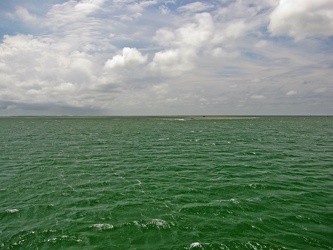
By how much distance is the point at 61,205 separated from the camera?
21.1 meters

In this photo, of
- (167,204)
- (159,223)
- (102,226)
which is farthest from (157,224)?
(102,226)

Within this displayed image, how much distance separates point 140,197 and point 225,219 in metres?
8.33

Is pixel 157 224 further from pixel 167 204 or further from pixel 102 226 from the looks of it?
pixel 102 226

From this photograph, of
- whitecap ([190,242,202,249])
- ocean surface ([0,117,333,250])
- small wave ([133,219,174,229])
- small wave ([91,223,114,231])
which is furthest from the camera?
small wave ([133,219,174,229])

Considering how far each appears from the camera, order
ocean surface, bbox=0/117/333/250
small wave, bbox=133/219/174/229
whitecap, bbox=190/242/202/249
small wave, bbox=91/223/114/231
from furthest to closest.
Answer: small wave, bbox=133/219/174/229 < small wave, bbox=91/223/114/231 < ocean surface, bbox=0/117/333/250 < whitecap, bbox=190/242/202/249

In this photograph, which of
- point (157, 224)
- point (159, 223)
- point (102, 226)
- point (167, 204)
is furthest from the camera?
point (167, 204)

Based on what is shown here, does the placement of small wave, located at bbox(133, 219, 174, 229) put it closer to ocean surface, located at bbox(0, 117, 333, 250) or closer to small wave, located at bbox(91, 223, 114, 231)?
ocean surface, located at bbox(0, 117, 333, 250)

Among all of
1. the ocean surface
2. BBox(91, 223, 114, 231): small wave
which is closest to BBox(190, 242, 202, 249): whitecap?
the ocean surface

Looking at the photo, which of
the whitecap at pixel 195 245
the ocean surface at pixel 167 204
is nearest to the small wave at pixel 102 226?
the ocean surface at pixel 167 204

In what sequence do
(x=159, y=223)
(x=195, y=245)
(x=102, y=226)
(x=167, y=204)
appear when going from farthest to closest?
(x=167, y=204)
(x=159, y=223)
(x=102, y=226)
(x=195, y=245)

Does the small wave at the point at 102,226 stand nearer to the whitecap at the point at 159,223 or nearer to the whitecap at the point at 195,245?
the whitecap at the point at 159,223

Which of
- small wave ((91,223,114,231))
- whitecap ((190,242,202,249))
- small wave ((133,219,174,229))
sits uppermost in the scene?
small wave ((133,219,174,229))

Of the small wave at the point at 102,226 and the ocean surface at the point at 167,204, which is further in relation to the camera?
the small wave at the point at 102,226

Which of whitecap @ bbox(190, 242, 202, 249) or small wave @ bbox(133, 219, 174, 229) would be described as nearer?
whitecap @ bbox(190, 242, 202, 249)
